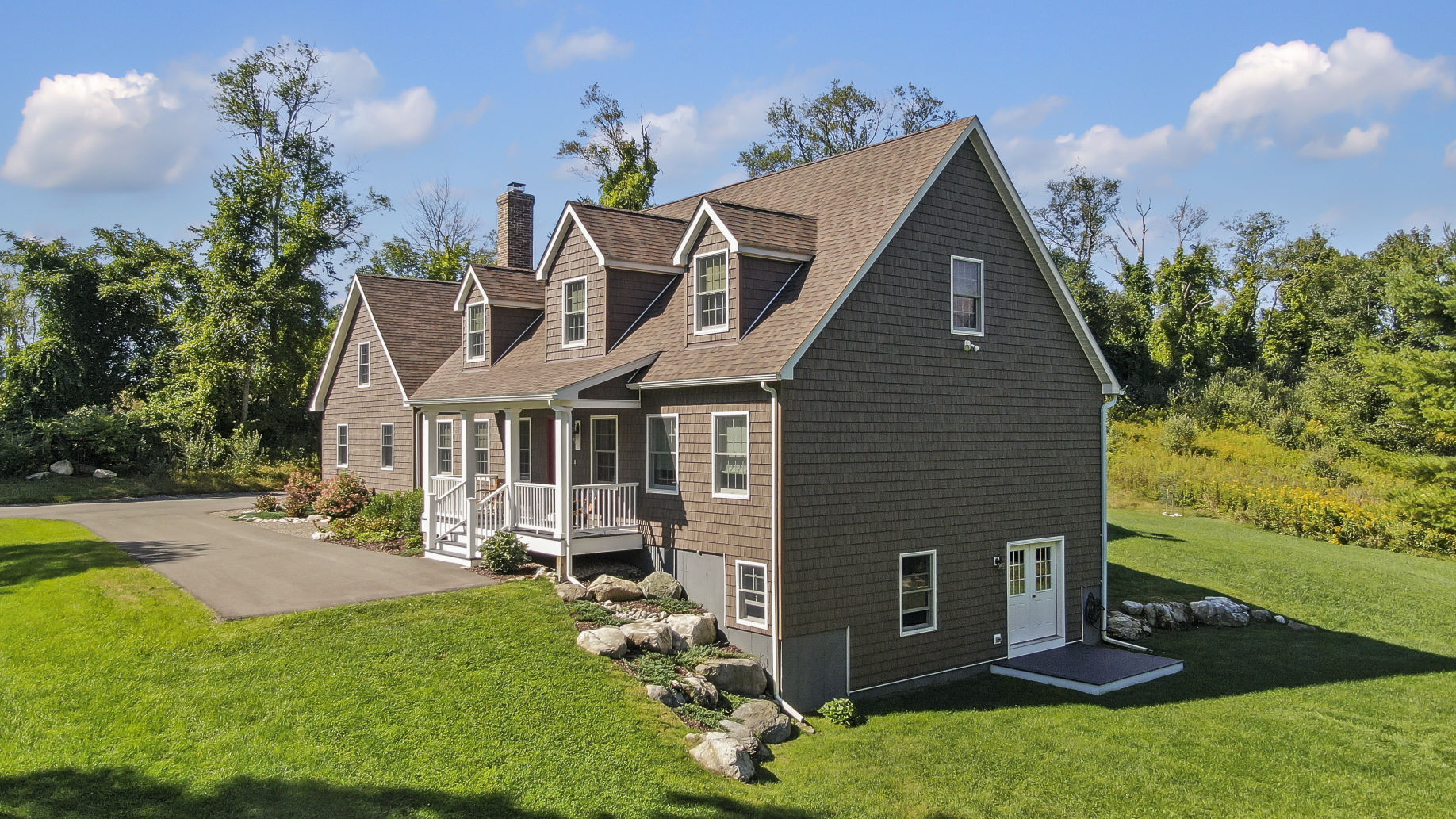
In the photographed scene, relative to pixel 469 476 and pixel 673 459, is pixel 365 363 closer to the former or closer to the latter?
pixel 469 476

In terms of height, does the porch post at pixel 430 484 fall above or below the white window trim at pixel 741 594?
above

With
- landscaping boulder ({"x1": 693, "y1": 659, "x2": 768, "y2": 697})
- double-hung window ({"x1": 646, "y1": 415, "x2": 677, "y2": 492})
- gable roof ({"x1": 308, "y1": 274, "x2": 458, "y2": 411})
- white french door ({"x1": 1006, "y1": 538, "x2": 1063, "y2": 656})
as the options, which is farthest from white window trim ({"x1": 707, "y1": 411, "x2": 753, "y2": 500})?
gable roof ({"x1": 308, "y1": 274, "x2": 458, "y2": 411})

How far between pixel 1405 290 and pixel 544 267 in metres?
32.4

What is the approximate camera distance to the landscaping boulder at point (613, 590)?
1468 centimetres

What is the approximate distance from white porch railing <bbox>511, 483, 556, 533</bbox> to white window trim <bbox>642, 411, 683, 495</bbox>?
5.54 feet

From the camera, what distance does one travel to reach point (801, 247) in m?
15.6

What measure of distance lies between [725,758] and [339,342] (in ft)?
68.9

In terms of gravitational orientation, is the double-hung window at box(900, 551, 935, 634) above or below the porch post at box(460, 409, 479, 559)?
below

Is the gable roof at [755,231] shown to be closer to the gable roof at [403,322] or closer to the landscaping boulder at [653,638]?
the landscaping boulder at [653,638]

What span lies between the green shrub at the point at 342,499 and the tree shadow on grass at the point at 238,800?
51.3 feet

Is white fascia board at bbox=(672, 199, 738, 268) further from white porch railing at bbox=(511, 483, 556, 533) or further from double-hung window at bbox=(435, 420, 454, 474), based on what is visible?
double-hung window at bbox=(435, 420, 454, 474)

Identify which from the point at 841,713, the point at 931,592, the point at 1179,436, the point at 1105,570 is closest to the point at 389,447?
the point at 931,592

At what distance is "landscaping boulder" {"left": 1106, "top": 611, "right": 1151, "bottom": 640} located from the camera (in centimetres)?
1784

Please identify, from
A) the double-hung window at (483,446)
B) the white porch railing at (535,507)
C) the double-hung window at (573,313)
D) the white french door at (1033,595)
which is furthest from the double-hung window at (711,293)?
the double-hung window at (483,446)
